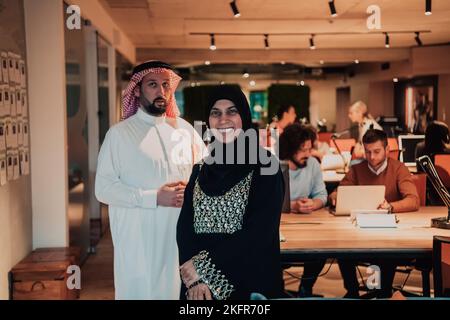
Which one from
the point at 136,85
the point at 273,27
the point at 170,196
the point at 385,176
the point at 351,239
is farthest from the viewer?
the point at 273,27

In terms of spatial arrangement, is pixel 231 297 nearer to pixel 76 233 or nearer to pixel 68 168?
pixel 68 168

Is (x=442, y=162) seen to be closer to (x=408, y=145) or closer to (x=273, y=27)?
(x=408, y=145)

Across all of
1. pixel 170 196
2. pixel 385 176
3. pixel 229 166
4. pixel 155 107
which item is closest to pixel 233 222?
pixel 229 166

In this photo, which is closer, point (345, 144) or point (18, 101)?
point (18, 101)

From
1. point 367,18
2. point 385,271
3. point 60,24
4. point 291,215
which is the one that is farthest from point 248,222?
point 367,18

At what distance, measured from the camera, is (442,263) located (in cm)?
339

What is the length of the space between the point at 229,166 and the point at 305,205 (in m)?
2.06

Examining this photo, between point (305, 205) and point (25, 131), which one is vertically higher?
point (25, 131)

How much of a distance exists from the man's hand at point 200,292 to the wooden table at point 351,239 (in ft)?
3.06

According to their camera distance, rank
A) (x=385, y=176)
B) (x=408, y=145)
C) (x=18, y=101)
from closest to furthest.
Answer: (x=385, y=176) → (x=18, y=101) → (x=408, y=145)

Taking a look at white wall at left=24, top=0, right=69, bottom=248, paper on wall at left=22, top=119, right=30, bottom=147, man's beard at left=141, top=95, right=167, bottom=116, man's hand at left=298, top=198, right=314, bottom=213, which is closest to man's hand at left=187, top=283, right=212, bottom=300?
man's beard at left=141, top=95, right=167, bottom=116

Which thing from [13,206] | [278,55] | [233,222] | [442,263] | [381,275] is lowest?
[381,275]

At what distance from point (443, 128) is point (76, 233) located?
4.14m

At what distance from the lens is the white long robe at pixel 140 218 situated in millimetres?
3473
